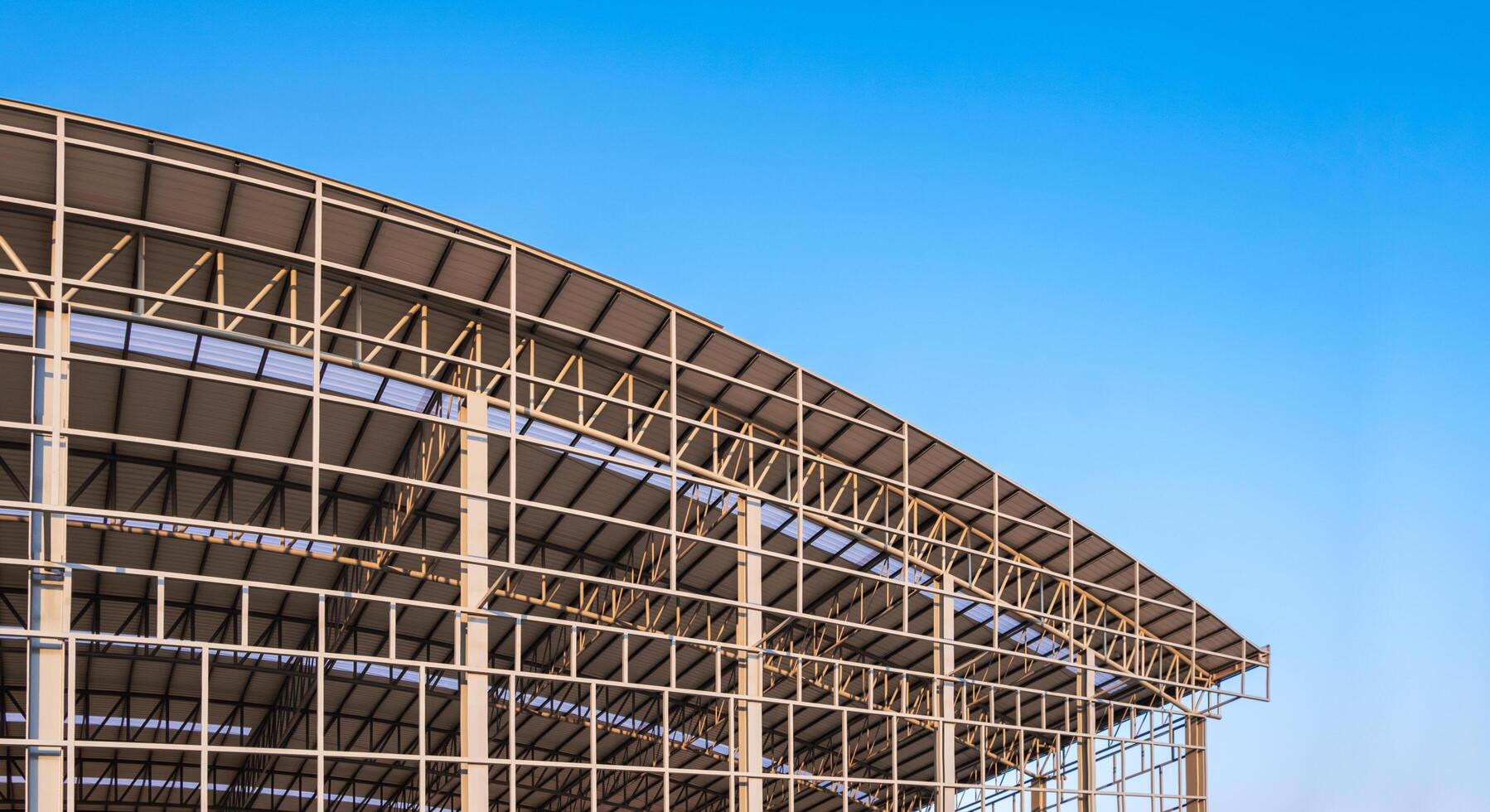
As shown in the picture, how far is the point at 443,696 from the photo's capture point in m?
47.4

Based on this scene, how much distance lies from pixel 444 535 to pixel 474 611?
10720mm

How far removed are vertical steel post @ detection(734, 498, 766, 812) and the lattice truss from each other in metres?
0.10

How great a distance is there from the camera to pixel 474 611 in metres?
28.9

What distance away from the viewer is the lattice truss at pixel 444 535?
27.1 metres

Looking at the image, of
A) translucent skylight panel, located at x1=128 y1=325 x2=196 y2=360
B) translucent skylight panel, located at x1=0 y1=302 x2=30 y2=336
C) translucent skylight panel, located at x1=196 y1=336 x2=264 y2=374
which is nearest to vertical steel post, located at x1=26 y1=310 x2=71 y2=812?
translucent skylight panel, located at x1=0 y1=302 x2=30 y2=336

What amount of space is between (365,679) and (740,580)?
647 inches

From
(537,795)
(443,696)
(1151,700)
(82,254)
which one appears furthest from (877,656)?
(82,254)

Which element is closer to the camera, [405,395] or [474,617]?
[474,617]

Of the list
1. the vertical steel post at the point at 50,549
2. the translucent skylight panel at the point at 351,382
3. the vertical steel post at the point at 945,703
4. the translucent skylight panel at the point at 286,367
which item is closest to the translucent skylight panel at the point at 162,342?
the translucent skylight panel at the point at 286,367

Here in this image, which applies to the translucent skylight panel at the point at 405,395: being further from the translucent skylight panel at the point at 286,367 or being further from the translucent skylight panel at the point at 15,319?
the translucent skylight panel at the point at 15,319

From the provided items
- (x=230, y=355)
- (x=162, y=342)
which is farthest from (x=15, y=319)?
(x=230, y=355)

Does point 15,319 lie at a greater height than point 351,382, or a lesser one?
greater

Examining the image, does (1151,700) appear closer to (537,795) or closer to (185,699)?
(537,795)

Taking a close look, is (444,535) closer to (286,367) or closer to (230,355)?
(286,367)
